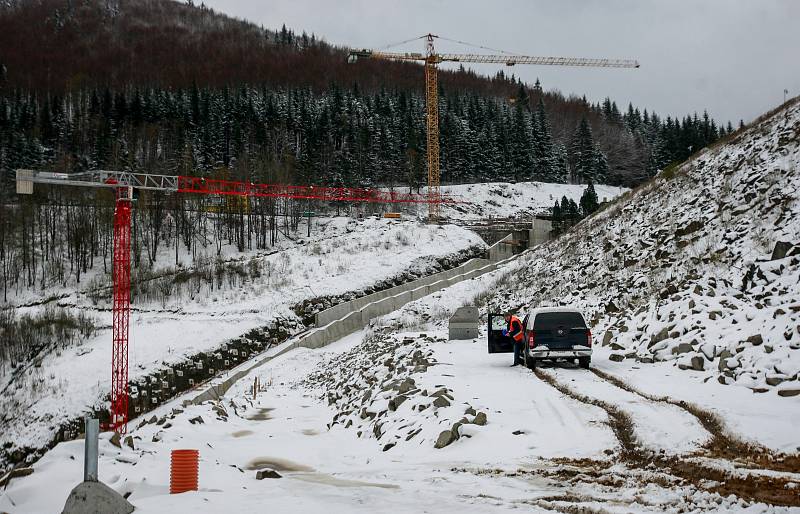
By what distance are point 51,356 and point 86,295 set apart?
691 inches

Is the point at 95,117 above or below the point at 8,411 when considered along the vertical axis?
above

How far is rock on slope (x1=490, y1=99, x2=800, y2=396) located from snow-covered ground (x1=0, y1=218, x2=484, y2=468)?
18701 millimetres

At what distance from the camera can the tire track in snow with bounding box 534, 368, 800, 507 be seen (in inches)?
247

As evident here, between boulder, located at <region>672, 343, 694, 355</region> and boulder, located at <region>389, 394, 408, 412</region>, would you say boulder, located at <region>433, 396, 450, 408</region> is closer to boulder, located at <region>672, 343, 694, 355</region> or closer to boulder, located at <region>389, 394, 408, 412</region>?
boulder, located at <region>389, 394, 408, 412</region>

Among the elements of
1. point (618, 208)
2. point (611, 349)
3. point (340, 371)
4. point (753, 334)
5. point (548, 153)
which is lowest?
point (340, 371)

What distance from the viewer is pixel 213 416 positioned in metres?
17.4

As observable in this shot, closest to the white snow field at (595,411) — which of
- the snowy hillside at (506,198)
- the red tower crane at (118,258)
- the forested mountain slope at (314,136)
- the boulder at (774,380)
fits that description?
the boulder at (774,380)

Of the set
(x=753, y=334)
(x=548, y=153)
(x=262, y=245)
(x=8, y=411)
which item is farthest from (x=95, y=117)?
(x=753, y=334)

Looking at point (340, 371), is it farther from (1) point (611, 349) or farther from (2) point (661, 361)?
(2) point (661, 361)

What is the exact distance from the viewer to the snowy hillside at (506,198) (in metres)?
86.2

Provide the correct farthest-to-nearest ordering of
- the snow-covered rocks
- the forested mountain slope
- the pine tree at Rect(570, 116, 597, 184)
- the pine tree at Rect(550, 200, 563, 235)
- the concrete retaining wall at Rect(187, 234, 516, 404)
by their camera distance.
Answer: the pine tree at Rect(570, 116, 597, 184) → the forested mountain slope → the pine tree at Rect(550, 200, 563, 235) → the concrete retaining wall at Rect(187, 234, 516, 404) → the snow-covered rocks

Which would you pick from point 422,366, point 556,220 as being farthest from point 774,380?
point 556,220

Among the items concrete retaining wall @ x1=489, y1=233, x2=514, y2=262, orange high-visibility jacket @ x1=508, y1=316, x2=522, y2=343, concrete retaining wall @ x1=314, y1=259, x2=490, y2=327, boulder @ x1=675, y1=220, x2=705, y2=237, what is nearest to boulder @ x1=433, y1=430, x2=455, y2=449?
orange high-visibility jacket @ x1=508, y1=316, x2=522, y2=343

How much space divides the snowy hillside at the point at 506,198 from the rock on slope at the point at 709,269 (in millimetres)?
51372
